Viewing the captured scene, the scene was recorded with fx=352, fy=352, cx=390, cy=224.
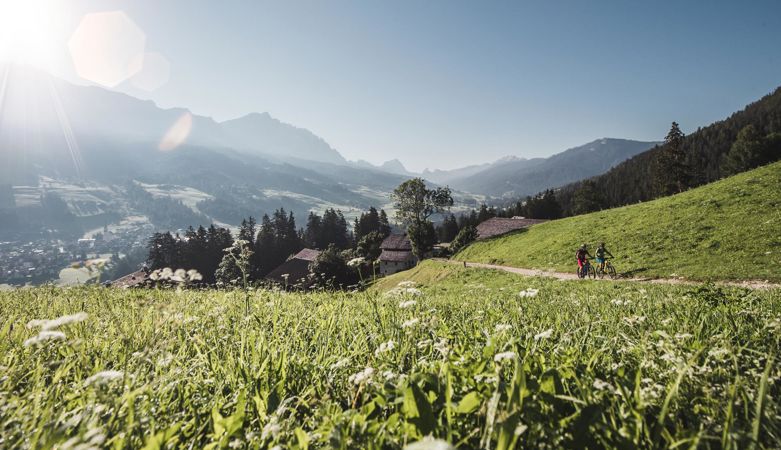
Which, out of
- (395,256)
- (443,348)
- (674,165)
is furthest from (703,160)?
(443,348)

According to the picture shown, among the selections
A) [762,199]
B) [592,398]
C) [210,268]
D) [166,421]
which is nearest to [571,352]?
[592,398]

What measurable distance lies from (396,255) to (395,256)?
51 cm

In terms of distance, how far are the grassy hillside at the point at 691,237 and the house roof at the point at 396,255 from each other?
2268 inches

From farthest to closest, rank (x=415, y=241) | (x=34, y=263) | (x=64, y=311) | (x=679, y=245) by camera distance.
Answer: (x=34, y=263)
(x=415, y=241)
(x=679, y=245)
(x=64, y=311)

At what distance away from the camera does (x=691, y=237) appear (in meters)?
27.4

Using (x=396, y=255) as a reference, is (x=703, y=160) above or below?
above

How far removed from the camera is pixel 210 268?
9756cm

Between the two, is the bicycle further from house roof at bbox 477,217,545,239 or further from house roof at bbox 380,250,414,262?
house roof at bbox 380,250,414,262

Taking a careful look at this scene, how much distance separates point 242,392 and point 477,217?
6146 inches

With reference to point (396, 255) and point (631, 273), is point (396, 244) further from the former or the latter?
point (631, 273)

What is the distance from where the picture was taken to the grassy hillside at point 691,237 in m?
22.0

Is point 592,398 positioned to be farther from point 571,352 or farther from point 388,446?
point 388,446

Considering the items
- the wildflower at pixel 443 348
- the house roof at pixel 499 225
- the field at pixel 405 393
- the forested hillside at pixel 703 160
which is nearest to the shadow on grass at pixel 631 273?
the field at pixel 405 393

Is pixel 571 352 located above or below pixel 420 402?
below
